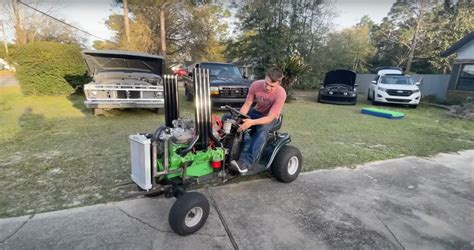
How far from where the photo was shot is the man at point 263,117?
118 inches

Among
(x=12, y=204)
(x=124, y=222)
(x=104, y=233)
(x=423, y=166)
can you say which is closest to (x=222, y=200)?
(x=124, y=222)

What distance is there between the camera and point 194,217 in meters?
2.35

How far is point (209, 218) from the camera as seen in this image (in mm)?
2576

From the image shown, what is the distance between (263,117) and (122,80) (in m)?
5.31

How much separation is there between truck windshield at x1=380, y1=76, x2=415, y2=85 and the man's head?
1135cm

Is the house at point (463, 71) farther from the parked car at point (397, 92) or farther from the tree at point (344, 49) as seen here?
the tree at point (344, 49)

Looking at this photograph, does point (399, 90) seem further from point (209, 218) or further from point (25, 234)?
Result: point (25, 234)

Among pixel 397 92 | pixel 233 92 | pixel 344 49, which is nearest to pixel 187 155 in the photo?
pixel 233 92

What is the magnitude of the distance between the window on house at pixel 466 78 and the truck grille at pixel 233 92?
41.8 feet

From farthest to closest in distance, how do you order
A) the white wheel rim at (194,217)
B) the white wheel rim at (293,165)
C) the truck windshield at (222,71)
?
the truck windshield at (222,71) → the white wheel rim at (293,165) → the white wheel rim at (194,217)

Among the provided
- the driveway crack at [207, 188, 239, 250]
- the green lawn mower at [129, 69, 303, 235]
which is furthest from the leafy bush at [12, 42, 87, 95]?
the driveway crack at [207, 188, 239, 250]

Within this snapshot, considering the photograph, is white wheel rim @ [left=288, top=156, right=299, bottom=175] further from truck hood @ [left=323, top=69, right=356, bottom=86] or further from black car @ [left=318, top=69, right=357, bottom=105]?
truck hood @ [left=323, top=69, right=356, bottom=86]

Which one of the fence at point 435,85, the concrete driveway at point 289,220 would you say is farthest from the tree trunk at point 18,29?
the fence at point 435,85

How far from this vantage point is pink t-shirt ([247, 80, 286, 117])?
3.12 metres
